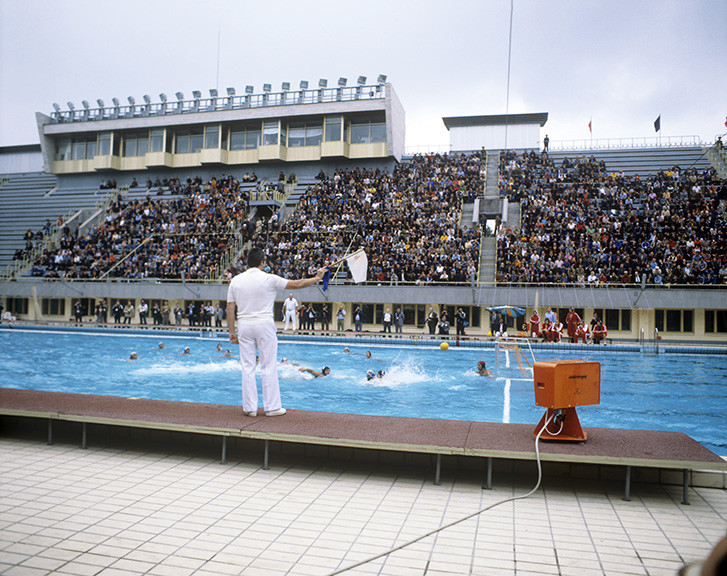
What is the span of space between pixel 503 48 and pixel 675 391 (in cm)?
1090

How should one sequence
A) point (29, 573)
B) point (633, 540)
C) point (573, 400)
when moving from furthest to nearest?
point (573, 400) → point (633, 540) → point (29, 573)

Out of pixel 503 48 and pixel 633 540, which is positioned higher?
pixel 503 48

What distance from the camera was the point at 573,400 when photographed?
5.23 metres

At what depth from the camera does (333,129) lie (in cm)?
3725

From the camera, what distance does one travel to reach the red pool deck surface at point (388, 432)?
15.7 ft

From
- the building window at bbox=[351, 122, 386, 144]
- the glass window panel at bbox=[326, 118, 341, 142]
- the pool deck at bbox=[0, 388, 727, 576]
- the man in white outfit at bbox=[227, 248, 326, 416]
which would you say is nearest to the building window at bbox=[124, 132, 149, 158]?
the glass window panel at bbox=[326, 118, 341, 142]

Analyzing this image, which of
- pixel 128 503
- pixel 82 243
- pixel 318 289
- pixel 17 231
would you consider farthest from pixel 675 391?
pixel 17 231

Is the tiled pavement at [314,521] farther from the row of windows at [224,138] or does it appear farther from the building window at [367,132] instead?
the row of windows at [224,138]

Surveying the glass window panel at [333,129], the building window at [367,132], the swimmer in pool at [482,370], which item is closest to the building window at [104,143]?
the glass window panel at [333,129]

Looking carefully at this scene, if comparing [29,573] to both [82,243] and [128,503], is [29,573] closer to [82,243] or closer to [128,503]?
[128,503]

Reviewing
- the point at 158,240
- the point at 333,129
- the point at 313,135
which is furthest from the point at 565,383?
the point at 313,135

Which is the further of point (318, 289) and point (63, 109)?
point (63, 109)

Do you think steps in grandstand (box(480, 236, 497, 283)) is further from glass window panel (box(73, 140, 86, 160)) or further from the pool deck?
glass window panel (box(73, 140, 86, 160))

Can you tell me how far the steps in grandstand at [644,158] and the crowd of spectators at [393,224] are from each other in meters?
6.99
